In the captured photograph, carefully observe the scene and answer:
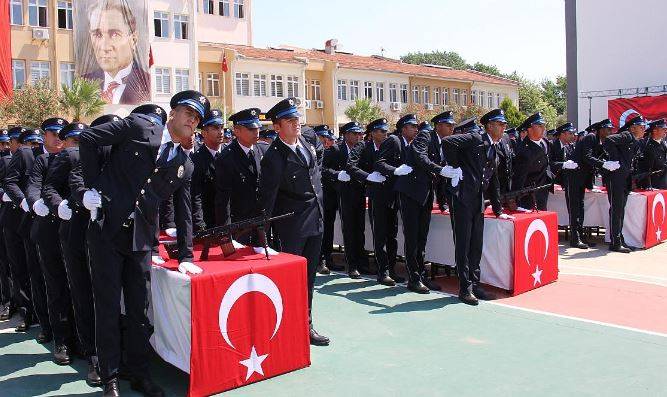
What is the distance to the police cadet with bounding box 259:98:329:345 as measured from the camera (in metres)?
4.95

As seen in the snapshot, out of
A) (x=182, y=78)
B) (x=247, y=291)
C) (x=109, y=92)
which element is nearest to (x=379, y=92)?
(x=182, y=78)

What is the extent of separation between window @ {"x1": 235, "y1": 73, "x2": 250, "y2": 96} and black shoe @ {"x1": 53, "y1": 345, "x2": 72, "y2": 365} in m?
31.0

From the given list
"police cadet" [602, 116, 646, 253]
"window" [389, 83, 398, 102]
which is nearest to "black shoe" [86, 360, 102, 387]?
"police cadet" [602, 116, 646, 253]

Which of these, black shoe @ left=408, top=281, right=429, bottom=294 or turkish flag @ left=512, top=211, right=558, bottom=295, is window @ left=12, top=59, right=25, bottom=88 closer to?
black shoe @ left=408, top=281, right=429, bottom=294

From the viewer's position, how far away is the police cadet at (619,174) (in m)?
9.20

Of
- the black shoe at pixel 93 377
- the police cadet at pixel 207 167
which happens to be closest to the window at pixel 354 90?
the police cadet at pixel 207 167

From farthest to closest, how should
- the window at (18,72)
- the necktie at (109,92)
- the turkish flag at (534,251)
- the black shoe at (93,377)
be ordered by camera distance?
the necktie at (109,92) < the window at (18,72) < the turkish flag at (534,251) < the black shoe at (93,377)

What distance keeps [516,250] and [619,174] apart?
3697 millimetres

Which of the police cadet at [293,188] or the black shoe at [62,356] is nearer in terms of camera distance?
the black shoe at [62,356]

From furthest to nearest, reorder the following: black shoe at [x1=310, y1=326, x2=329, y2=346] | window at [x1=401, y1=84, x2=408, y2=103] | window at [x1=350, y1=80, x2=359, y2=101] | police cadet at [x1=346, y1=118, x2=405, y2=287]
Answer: window at [x1=401, y1=84, x2=408, y2=103]
window at [x1=350, y1=80, x2=359, y2=101]
police cadet at [x1=346, y1=118, x2=405, y2=287]
black shoe at [x1=310, y1=326, x2=329, y2=346]

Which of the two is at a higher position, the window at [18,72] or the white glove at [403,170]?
the window at [18,72]

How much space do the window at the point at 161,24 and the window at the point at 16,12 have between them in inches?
257

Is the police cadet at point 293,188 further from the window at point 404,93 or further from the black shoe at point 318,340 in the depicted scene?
the window at point 404,93

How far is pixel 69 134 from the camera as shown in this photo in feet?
15.9
